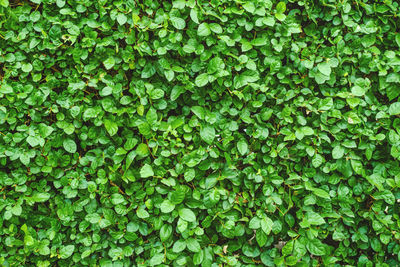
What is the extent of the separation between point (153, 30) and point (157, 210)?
113cm

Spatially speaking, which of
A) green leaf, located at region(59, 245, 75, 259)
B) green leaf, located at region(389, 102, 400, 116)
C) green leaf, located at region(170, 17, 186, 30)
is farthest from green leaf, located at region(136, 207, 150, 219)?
green leaf, located at region(389, 102, 400, 116)

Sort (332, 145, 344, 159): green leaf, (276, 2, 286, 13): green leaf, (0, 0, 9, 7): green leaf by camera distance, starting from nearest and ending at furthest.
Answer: (0, 0, 9, 7): green leaf < (276, 2, 286, 13): green leaf < (332, 145, 344, 159): green leaf

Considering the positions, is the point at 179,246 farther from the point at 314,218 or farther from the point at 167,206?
the point at 314,218

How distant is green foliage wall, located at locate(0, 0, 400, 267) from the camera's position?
1.97m

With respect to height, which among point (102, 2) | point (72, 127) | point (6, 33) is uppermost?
point (102, 2)

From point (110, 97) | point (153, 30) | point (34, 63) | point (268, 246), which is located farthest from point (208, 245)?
point (34, 63)

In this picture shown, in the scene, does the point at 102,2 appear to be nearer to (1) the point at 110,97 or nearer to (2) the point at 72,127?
(1) the point at 110,97

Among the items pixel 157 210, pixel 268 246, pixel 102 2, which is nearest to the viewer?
pixel 102 2

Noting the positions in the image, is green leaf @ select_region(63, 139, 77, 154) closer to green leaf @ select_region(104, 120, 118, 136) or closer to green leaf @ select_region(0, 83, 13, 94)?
green leaf @ select_region(104, 120, 118, 136)

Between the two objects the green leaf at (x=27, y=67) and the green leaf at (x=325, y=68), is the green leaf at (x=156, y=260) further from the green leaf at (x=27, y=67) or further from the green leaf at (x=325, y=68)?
the green leaf at (x=325, y=68)

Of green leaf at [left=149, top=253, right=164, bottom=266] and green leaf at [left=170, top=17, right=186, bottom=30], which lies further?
green leaf at [left=149, top=253, right=164, bottom=266]

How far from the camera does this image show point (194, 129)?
2064 millimetres

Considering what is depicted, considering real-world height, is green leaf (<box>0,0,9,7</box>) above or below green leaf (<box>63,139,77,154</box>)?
above

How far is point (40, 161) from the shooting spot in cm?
204
